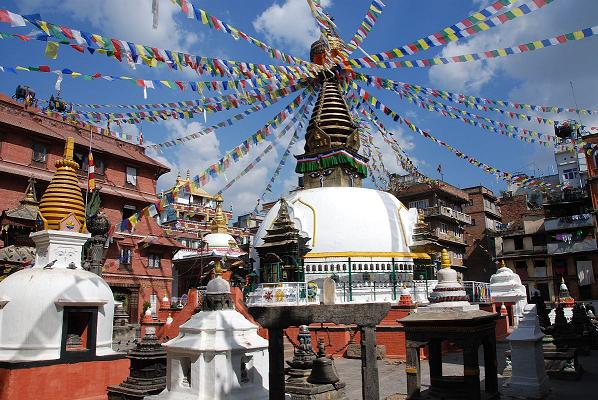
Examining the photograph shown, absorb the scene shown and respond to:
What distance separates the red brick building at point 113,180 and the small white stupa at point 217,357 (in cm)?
2000

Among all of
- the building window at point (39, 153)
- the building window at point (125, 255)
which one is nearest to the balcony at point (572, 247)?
the building window at point (125, 255)

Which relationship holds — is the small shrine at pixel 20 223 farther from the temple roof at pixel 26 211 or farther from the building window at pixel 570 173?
the building window at pixel 570 173

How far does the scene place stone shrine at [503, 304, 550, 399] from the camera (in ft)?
29.8

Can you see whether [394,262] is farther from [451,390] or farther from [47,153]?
[47,153]

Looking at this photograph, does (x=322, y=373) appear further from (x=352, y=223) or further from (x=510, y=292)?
(x=510, y=292)

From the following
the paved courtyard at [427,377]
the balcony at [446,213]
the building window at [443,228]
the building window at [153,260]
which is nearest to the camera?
the paved courtyard at [427,377]

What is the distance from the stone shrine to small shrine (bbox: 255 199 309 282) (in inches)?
379

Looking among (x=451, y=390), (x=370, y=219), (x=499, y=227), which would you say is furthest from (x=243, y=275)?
(x=499, y=227)

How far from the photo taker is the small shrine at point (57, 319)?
8.51 metres

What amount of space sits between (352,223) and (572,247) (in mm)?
25200

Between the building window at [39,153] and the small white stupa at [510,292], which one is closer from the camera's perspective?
the small white stupa at [510,292]

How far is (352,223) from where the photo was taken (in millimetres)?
19625

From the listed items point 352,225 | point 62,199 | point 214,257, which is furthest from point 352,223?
point 62,199

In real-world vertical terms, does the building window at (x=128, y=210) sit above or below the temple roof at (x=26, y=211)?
above
